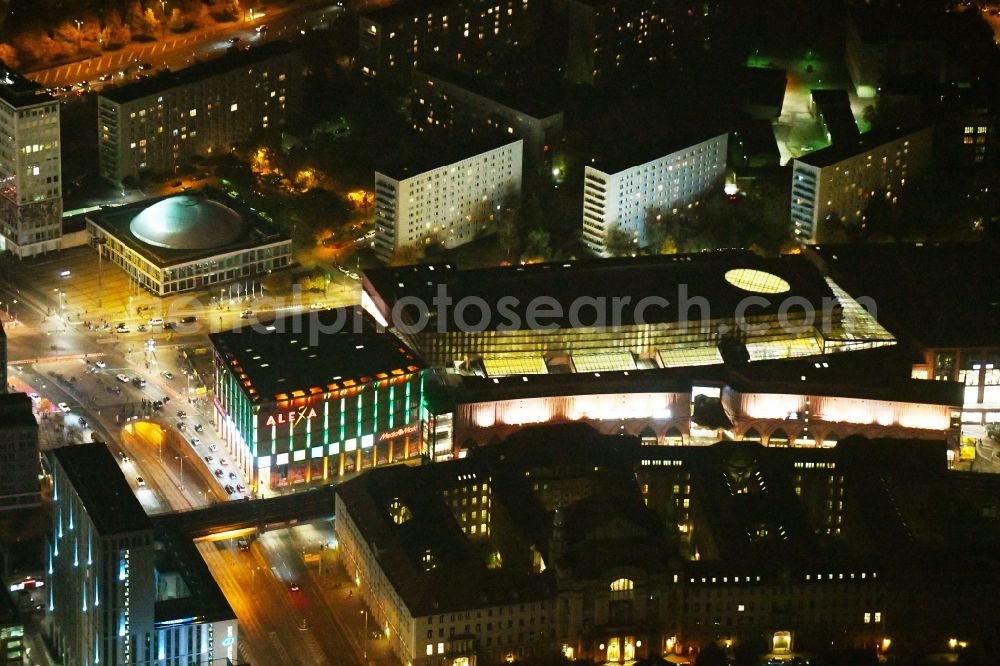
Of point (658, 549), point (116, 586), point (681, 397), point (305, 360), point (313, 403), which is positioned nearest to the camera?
point (116, 586)

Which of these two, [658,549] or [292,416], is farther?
[292,416]

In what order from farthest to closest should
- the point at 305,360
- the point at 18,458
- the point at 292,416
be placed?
the point at 305,360
the point at 292,416
the point at 18,458

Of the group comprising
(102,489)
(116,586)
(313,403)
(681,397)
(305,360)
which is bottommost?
(116,586)

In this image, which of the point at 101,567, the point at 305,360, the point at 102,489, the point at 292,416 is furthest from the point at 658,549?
the point at 101,567

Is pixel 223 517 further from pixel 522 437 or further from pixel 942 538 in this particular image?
pixel 942 538

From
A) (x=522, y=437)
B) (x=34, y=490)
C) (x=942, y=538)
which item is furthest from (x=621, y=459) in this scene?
(x=34, y=490)

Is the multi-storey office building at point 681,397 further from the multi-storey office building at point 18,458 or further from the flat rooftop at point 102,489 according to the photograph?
the flat rooftop at point 102,489

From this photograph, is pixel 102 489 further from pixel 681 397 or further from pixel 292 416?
pixel 681 397

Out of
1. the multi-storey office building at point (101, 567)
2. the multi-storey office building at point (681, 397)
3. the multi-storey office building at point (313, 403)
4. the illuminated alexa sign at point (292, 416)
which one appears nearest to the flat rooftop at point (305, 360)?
the multi-storey office building at point (313, 403)
